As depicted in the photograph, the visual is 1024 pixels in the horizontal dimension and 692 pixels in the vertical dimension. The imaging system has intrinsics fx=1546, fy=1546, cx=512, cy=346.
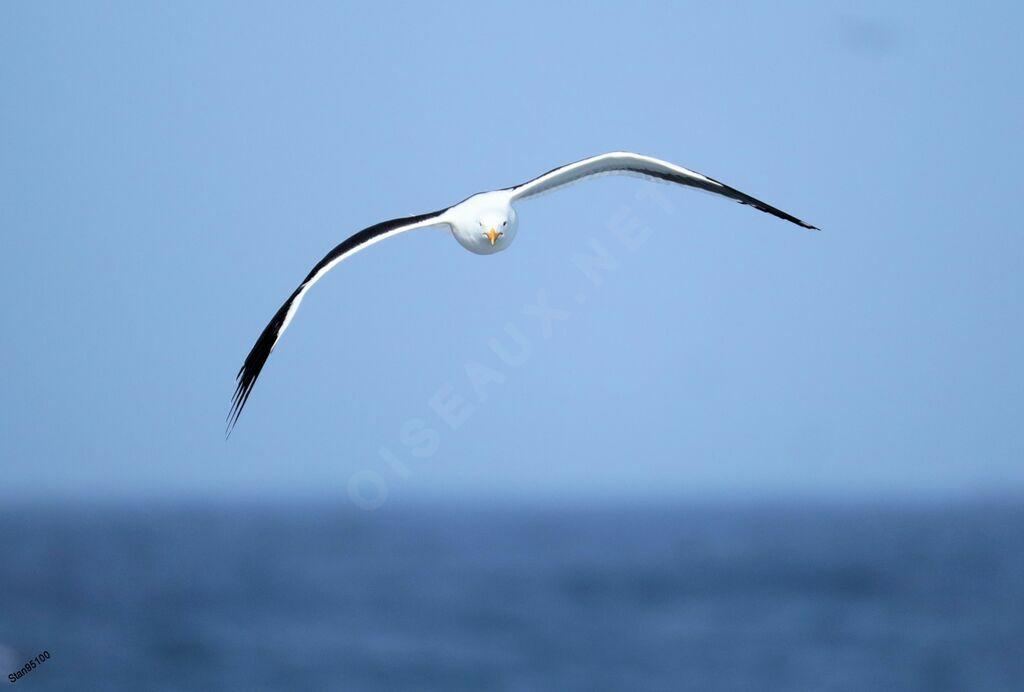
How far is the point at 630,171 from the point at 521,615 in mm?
61596

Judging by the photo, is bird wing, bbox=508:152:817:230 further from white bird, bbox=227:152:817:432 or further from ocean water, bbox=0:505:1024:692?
ocean water, bbox=0:505:1024:692

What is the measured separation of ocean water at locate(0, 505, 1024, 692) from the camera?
63.4m

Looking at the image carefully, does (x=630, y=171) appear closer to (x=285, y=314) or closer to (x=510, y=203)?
(x=510, y=203)

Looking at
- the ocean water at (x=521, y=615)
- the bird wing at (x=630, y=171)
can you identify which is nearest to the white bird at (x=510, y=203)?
the bird wing at (x=630, y=171)

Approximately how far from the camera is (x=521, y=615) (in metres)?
79.3

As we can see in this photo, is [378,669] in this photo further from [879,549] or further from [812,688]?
[879,549]

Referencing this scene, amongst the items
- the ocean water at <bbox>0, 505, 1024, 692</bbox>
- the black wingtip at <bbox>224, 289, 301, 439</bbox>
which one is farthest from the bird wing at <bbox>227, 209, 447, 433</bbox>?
the ocean water at <bbox>0, 505, 1024, 692</bbox>

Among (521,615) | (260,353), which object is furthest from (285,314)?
(521,615)

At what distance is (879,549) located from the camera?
118562 mm

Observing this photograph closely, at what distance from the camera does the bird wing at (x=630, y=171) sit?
1931 centimetres

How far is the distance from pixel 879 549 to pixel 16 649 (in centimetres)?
7225

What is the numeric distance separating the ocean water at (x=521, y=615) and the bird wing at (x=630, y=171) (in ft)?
143

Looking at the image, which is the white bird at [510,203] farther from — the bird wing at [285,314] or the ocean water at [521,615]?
the ocean water at [521,615]

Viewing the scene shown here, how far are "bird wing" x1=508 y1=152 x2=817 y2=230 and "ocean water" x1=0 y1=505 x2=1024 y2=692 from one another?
4364 cm
